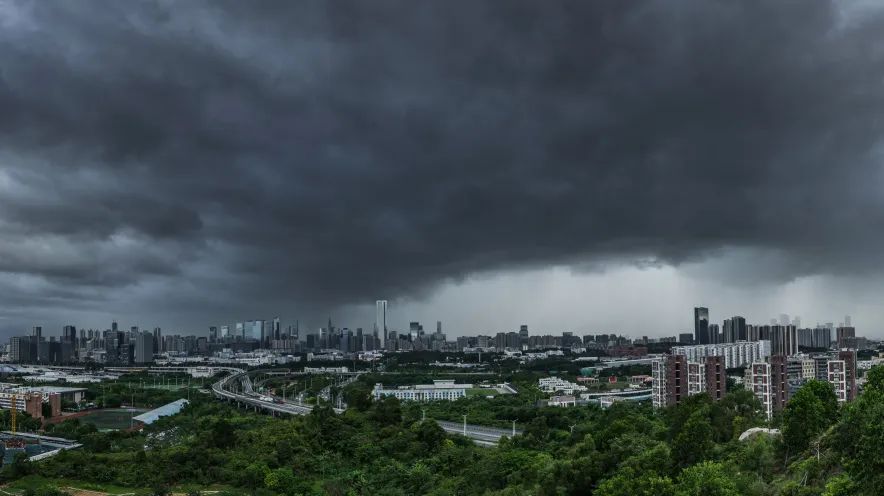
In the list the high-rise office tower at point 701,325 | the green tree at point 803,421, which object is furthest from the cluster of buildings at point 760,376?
the high-rise office tower at point 701,325

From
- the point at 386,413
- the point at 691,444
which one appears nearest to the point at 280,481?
the point at 386,413

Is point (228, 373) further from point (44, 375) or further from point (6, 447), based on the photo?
point (6, 447)

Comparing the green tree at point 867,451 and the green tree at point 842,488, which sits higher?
the green tree at point 867,451

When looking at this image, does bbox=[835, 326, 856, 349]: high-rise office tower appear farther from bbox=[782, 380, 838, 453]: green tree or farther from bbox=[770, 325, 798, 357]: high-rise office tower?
bbox=[782, 380, 838, 453]: green tree

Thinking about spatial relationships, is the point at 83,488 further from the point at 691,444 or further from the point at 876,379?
the point at 876,379

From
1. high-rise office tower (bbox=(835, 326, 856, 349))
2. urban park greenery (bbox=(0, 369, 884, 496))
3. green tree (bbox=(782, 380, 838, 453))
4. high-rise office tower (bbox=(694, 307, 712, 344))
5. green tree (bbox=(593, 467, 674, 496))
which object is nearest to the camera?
green tree (bbox=(593, 467, 674, 496))

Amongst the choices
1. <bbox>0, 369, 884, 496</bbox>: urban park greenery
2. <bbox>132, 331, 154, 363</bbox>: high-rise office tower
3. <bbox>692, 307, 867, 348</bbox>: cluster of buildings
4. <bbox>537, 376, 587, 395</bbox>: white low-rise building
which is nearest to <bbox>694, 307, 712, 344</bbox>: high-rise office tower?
Result: <bbox>692, 307, 867, 348</bbox>: cluster of buildings

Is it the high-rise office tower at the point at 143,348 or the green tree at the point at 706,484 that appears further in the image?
the high-rise office tower at the point at 143,348

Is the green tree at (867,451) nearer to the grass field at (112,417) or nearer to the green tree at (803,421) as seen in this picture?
the green tree at (803,421)

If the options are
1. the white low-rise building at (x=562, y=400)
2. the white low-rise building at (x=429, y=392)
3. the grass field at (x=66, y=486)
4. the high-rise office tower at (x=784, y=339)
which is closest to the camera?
the grass field at (x=66, y=486)
